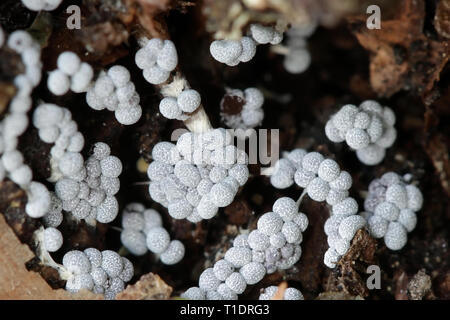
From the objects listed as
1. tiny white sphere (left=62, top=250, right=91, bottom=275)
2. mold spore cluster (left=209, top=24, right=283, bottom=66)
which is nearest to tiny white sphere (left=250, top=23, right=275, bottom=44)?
mold spore cluster (left=209, top=24, right=283, bottom=66)

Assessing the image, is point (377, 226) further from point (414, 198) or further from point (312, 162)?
point (312, 162)

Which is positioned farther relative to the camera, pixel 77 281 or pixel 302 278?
pixel 302 278

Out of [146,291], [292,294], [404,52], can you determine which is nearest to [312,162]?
[292,294]

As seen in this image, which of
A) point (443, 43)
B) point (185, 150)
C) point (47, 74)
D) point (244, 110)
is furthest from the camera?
point (244, 110)

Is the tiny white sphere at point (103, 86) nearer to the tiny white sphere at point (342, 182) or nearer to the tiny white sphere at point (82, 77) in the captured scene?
the tiny white sphere at point (82, 77)

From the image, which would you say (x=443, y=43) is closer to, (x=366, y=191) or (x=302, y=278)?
(x=366, y=191)
